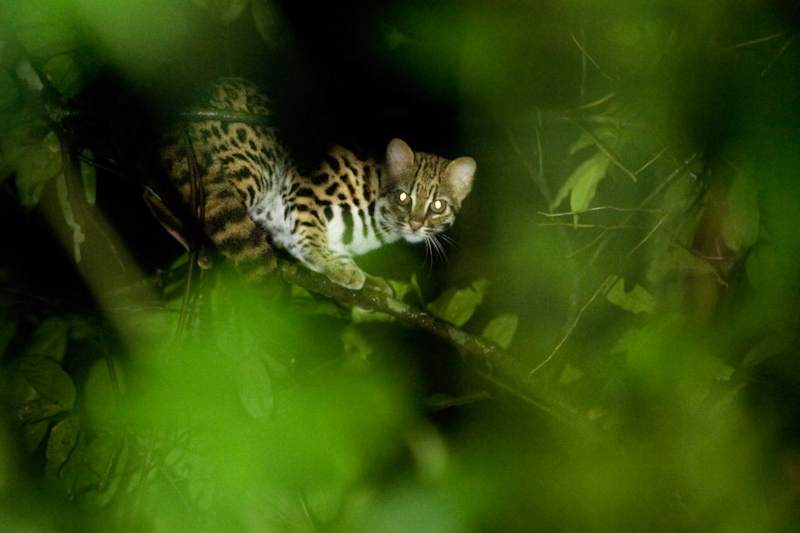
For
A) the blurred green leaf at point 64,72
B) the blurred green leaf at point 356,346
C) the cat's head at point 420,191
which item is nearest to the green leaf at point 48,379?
the blurred green leaf at point 356,346


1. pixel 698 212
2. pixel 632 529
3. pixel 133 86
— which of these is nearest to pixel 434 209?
pixel 698 212

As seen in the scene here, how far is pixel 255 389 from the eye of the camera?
1.17m

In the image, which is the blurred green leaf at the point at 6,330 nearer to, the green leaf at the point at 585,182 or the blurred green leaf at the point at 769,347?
the green leaf at the point at 585,182

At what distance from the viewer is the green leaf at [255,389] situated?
1.17 meters

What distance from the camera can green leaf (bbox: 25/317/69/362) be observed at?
1280 mm

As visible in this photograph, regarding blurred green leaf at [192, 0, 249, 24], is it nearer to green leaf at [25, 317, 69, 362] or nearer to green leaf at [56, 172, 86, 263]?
green leaf at [56, 172, 86, 263]

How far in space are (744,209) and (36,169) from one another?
6.29ft

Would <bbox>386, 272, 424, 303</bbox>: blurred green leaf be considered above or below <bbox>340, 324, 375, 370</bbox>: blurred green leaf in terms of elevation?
below

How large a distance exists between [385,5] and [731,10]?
4.06ft

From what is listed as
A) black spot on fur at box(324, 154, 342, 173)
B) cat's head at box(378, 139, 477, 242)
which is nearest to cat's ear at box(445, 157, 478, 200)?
cat's head at box(378, 139, 477, 242)

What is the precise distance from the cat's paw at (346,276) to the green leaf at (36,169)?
3.27 ft

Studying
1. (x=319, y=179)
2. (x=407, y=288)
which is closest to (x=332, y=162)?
(x=319, y=179)

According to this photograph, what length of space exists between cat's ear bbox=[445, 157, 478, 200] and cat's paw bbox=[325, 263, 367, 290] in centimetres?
53

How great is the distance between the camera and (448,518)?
4.10ft
